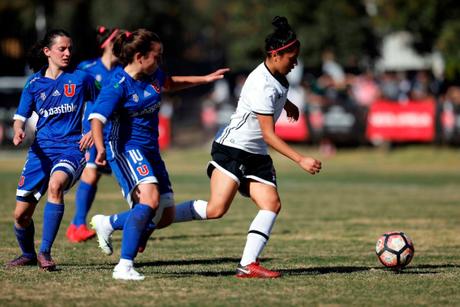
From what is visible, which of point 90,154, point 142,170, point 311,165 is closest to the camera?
point 311,165

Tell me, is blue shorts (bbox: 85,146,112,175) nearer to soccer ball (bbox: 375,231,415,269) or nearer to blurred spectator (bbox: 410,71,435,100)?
soccer ball (bbox: 375,231,415,269)

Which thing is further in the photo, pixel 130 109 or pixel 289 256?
pixel 289 256

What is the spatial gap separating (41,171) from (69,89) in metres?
0.74

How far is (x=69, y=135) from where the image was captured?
27.7 ft

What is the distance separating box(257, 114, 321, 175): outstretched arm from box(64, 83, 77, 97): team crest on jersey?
68.5 inches

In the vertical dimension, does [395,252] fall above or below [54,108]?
below

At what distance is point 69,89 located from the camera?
27.8 feet

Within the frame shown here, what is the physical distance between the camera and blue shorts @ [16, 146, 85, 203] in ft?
27.3

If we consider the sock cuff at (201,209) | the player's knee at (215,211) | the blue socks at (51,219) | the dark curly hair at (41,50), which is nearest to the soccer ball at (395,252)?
the player's knee at (215,211)

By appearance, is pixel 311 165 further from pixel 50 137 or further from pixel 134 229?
pixel 50 137

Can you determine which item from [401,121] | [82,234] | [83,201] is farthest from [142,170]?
[401,121]

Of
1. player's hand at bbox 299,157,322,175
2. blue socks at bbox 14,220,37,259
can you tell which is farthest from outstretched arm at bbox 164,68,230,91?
blue socks at bbox 14,220,37,259

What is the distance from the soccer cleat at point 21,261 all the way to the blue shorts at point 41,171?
54 centimetres

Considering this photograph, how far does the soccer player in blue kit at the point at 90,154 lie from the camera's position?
34.9ft
